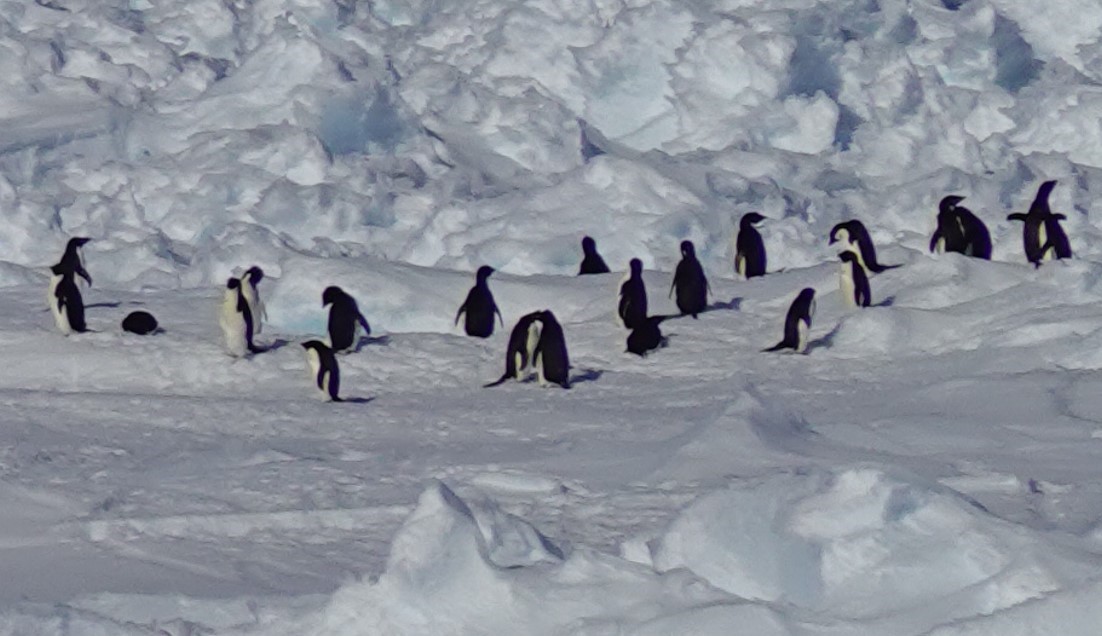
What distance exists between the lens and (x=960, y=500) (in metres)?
4.83

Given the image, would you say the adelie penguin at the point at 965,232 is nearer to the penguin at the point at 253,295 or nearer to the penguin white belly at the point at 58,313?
the penguin at the point at 253,295

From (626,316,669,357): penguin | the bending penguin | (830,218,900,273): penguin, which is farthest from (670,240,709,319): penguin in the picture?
the bending penguin

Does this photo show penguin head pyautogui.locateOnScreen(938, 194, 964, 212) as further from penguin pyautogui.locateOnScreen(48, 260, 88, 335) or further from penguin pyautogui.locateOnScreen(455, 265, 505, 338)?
penguin pyautogui.locateOnScreen(48, 260, 88, 335)

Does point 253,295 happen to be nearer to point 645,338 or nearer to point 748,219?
point 645,338

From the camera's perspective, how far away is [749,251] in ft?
40.8

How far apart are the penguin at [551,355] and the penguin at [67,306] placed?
2.36 metres

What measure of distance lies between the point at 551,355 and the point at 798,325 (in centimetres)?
124

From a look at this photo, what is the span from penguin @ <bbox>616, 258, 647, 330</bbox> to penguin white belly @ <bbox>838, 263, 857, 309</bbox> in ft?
3.34

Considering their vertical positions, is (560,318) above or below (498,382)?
above

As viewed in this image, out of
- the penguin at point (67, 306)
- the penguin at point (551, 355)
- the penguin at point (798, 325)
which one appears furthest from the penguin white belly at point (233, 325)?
the penguin at point (798, 325)

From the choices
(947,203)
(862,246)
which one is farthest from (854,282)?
(947,203)

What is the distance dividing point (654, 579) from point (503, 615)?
0.34m

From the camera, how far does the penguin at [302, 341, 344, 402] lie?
9289mm

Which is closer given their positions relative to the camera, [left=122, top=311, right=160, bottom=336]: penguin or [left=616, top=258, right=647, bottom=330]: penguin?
[left=122, top=311, right=160, bottom=336]: penguin
